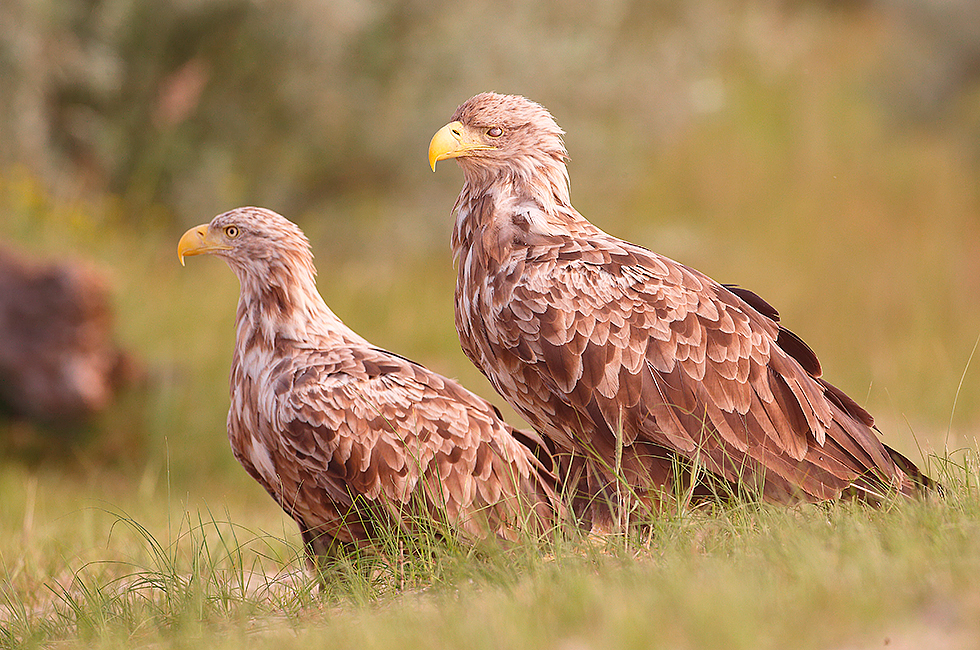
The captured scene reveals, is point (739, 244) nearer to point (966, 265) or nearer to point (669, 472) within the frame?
point (966, 265)

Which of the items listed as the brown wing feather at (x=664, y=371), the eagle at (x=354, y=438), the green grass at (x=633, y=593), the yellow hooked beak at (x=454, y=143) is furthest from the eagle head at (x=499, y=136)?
the green grass at (x=633, y=593)

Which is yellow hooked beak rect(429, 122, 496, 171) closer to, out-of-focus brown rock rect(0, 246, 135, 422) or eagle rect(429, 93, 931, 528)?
eagle rect(429, 93, 931, 528)

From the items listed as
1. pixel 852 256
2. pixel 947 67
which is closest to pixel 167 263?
pixel 852 256

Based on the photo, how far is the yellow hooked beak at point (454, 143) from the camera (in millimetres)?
4137

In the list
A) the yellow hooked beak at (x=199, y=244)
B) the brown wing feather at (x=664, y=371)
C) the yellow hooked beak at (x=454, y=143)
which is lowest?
the brown wing feather at (x=664, y=371)

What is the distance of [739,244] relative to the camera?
1547 cm

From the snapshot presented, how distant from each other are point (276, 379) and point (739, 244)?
12.2m

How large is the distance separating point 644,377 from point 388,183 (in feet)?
29.9

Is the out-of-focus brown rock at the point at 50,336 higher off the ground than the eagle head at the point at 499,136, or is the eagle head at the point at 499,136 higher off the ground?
the eagle head at the point at 499,136

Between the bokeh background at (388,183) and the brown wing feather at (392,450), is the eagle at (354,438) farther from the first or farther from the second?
the bokeh background at (388,183)

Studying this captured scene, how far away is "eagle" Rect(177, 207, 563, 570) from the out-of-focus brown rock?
164 inches

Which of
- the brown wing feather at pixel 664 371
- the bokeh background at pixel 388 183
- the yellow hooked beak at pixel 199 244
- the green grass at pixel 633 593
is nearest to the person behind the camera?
the green grass at pixel 633 593

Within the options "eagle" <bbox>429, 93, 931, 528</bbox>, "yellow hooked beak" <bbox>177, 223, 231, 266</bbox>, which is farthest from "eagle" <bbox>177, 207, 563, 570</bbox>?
"eagle" <bbox>429, 93, 931, 528</bbox>

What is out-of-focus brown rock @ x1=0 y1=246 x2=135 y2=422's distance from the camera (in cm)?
823
